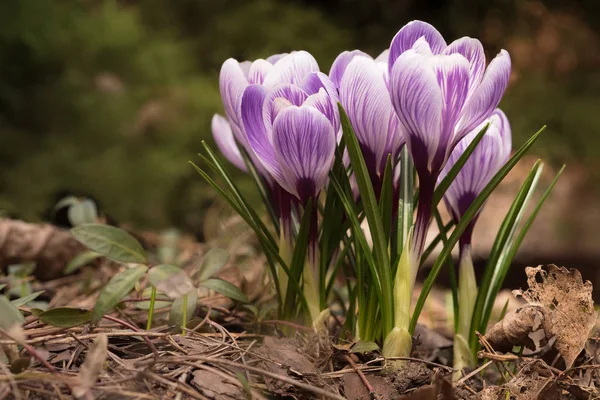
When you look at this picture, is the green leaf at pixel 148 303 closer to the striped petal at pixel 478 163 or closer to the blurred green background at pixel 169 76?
the striped petal at pixel 478 163

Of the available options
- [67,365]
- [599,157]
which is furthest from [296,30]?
[67,365]

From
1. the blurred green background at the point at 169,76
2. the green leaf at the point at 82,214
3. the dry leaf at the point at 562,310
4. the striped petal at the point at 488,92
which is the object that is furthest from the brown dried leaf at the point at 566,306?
the blurred green background at the point at 169,76

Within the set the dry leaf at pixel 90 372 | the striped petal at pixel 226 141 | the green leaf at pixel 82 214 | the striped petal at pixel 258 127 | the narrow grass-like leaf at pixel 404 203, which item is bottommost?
the green leaf at pixel 82 214

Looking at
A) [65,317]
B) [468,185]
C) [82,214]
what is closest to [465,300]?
[468,185]

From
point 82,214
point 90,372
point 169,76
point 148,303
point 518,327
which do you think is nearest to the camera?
point 90,372

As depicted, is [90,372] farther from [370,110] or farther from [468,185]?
[468,185]

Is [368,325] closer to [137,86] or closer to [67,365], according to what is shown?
[67,365]

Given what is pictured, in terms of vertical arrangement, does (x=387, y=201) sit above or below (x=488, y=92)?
below
